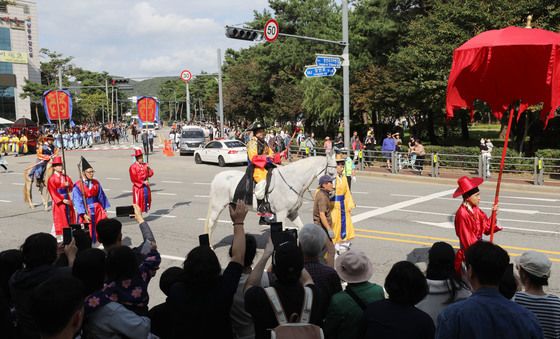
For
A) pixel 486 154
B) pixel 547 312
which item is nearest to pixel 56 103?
pixel 547 312

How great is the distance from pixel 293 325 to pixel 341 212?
6448 mm

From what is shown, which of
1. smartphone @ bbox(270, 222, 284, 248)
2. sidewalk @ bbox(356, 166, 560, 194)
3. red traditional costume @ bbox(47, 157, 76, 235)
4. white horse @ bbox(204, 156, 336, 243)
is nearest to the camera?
smartphone @ bbox(270, 222, 284, 248)

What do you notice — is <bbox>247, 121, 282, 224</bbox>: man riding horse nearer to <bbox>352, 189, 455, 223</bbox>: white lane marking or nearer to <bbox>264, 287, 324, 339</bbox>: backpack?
<bbox>352, 189, 455, 223</bbox>: white lane marking

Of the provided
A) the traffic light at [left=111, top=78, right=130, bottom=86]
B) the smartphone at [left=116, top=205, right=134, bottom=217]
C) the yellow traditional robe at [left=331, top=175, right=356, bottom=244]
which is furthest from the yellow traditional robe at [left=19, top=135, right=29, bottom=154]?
the smartphone at [left=116, top=205, right=134, bottom=217]

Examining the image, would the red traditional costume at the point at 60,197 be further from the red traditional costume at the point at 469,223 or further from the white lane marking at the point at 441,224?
the white lane marking at the point at 441,224

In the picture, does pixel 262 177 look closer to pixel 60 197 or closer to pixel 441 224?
pixel 60 197

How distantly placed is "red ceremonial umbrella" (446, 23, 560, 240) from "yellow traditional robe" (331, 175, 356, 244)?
237 cm

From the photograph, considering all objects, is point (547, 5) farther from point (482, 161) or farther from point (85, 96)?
point (85, 96)

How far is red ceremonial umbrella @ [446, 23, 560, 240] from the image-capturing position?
770cm

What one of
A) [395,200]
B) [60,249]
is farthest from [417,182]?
[60,249]

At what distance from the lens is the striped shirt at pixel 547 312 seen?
365cm

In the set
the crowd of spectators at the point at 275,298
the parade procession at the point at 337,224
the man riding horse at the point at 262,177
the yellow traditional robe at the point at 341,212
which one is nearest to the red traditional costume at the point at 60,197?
the parade procession at the point at 337,224

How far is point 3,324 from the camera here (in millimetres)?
3686

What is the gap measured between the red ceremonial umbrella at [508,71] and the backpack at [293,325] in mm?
4978
